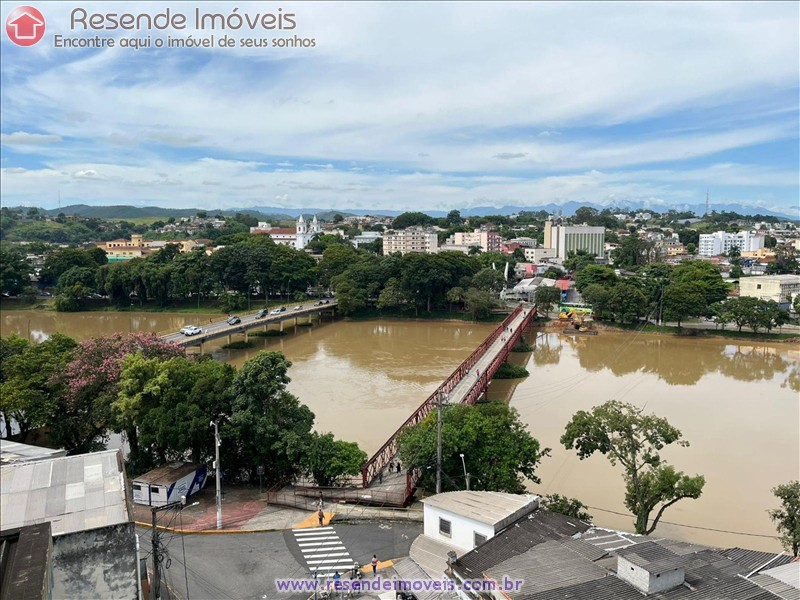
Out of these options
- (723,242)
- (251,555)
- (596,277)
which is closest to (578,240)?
(723,242)

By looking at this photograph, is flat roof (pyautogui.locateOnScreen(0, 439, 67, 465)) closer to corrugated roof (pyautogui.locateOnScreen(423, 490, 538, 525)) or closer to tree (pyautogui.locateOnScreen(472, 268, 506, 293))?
corrugated roof (pyautogui.locateOnScreen(423, 490, 538, 525))

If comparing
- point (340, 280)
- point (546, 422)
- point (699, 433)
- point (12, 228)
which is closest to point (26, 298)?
point (340, 280)

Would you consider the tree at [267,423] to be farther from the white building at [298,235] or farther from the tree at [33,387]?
the white building at [298,235]

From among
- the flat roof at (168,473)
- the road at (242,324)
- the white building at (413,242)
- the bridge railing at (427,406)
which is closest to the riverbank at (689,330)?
the bridge railing at (427,406)

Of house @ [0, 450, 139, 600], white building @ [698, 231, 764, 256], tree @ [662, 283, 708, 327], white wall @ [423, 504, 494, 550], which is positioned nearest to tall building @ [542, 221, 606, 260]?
white building @ [698, 231, 764, 256]

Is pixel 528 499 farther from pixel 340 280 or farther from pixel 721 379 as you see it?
pixel 340 280
